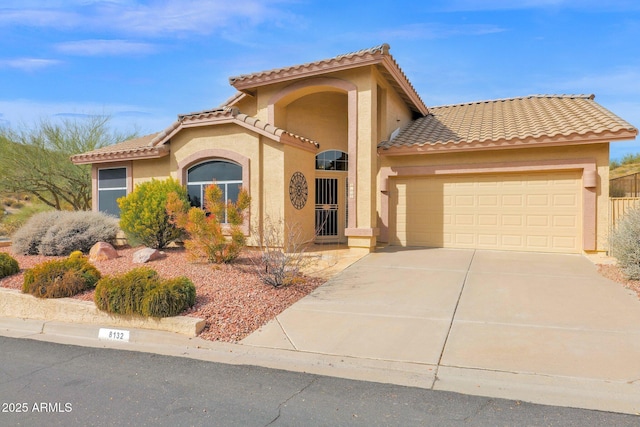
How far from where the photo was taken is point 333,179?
1465cm

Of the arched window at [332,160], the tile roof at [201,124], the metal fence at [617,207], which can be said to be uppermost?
the tile roof at [201,124]

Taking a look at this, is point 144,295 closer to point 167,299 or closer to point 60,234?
point 167,299

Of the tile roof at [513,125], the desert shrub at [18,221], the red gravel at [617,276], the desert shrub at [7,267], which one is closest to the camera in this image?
the red gravel at [617,276]

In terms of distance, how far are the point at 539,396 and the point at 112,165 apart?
15607 mm

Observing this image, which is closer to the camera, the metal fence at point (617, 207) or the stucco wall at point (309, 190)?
the metal fence at point (617, 207)

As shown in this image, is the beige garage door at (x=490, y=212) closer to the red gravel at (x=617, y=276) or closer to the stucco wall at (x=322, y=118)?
the red gravel at (x=617, y=276)

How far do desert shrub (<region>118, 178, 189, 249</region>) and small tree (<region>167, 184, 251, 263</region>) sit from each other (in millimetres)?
2204

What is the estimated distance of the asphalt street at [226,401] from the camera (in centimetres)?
373

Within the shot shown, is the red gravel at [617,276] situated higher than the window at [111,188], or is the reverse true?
the window at [111,188]

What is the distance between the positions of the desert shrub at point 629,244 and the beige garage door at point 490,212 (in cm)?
264

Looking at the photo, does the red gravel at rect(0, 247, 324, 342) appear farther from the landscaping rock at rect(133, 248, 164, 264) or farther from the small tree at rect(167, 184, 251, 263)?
the small tree at rect(167, 184, 251, 263)

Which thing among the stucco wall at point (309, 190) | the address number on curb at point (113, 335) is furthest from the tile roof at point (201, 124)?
the address number on curb at point (113, 335)

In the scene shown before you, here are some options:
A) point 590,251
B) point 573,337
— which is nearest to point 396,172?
point 590,251

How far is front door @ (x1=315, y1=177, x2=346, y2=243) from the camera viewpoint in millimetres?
14453
